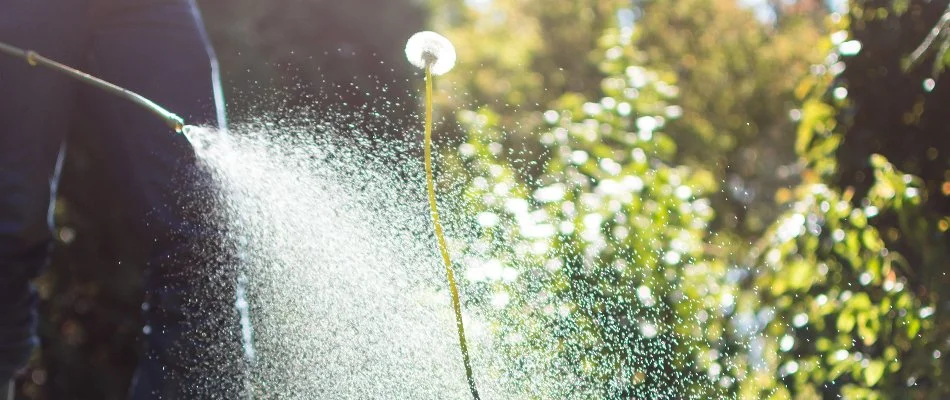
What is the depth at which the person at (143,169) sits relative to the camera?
Result: 184cm

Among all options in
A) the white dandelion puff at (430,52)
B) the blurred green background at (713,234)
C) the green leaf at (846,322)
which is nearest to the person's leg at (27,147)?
the blurred green background at (713,234)

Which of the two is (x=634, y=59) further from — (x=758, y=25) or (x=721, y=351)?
(x=758, y=25)

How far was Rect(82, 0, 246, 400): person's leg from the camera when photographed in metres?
1.82

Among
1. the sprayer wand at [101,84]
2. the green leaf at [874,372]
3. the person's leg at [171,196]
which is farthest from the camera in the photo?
the green leaf at [874,372]

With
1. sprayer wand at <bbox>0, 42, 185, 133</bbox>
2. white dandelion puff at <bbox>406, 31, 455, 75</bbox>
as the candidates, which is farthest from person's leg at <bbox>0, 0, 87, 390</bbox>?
white dandelion puff at <bbox>406, 31, 455, 75</bbox>


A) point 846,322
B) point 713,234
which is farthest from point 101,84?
point 713,234

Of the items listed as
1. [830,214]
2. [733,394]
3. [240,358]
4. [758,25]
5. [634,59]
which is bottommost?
[733,394]

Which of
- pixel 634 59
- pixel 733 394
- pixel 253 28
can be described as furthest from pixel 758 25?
pixel 733 394

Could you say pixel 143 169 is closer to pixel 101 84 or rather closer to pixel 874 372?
pixel 101 84

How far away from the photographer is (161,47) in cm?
195

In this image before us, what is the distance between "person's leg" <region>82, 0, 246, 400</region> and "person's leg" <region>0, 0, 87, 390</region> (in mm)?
85

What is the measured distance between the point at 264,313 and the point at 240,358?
0.52 ft

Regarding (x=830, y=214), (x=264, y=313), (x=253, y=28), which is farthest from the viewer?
(x=253, y=28)

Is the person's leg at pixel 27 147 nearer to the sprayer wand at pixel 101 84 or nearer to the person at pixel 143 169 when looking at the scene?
the person at pixel 143 169
